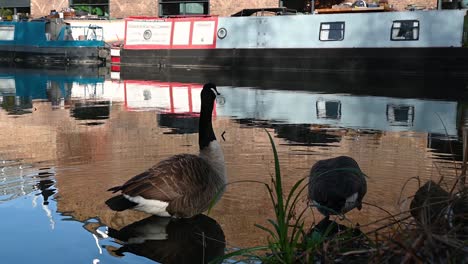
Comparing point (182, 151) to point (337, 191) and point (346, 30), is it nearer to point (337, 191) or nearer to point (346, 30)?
point (337, 191)

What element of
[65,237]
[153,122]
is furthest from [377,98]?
[65,237]

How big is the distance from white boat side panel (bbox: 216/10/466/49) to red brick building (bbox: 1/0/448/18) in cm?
725

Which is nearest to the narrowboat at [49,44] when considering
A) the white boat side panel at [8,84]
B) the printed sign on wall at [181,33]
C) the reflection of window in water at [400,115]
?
the printed sign on wall at [181,33]

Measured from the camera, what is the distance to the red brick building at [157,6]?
116 ft

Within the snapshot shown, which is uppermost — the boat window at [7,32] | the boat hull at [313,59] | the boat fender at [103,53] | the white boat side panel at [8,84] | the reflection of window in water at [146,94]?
the boat window at [7,32]

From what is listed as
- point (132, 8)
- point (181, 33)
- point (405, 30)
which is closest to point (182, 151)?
point (405, 30)

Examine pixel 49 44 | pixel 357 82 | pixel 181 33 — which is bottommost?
pixel 357 82

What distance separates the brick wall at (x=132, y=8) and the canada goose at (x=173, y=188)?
1410 inches

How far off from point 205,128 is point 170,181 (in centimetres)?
91

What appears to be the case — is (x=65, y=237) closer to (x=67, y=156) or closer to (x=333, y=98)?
(x=67, y=156)

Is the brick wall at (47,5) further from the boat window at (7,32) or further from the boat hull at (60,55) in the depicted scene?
the boat hull at (60,55)

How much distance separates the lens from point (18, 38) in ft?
115

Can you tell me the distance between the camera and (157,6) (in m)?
38.9

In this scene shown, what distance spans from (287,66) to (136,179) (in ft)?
73.4
